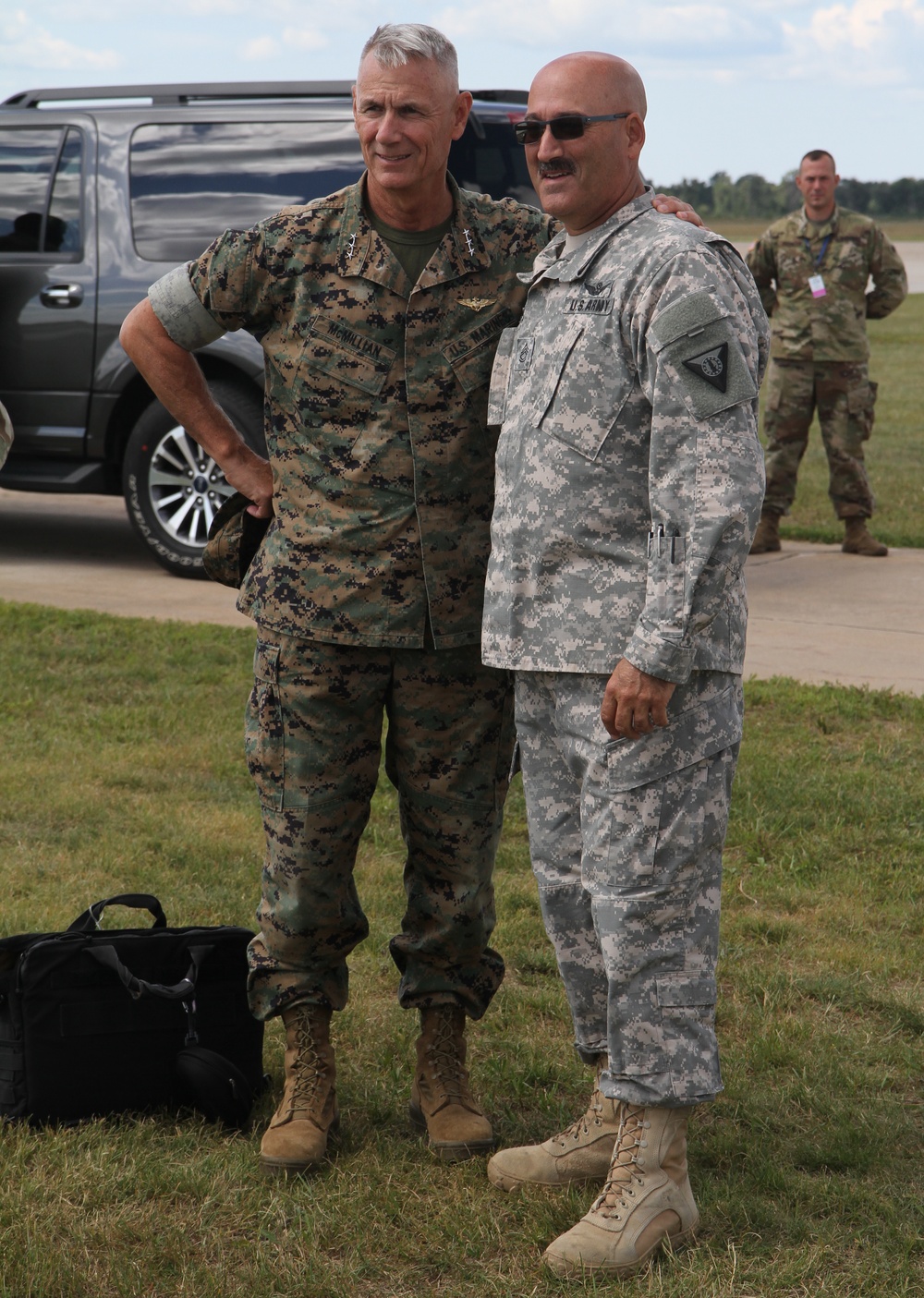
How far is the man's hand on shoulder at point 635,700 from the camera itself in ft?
8.86

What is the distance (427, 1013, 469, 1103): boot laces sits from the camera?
3.36 metres

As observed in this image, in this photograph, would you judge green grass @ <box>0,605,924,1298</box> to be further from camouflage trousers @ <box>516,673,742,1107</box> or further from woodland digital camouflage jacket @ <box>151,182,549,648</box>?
woodland digital camouflage jacket @ <box>151,182,549,648</box>

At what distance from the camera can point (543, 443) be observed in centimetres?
285

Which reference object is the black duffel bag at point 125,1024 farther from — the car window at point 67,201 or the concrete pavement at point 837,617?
the car window at point 67,201

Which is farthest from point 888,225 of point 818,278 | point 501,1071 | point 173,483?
point 501,1071

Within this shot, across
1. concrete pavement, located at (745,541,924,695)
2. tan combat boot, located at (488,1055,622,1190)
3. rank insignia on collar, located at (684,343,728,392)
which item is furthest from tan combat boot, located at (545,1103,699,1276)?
concrete pavement, located at (745,541,924,695)

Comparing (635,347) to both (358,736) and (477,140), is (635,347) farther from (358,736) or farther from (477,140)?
(477,140)

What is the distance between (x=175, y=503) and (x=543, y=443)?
588 cm

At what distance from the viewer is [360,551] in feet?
10.4

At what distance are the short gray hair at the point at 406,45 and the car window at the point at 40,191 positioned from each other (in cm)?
591

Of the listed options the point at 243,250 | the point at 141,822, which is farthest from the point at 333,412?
the point at 141,822

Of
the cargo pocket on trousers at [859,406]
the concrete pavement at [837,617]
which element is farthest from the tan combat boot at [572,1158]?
the cargo pocket on trousers at [859,406]

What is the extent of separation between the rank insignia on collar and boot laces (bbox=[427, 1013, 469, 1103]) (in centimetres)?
155

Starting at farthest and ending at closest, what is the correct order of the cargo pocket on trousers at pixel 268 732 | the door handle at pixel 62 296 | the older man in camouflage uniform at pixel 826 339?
the older man in camouflage uniform at pixel 826 339 → the door handle at pixel 62 296 → the cargo pocket on trousers at pixel 268 732
